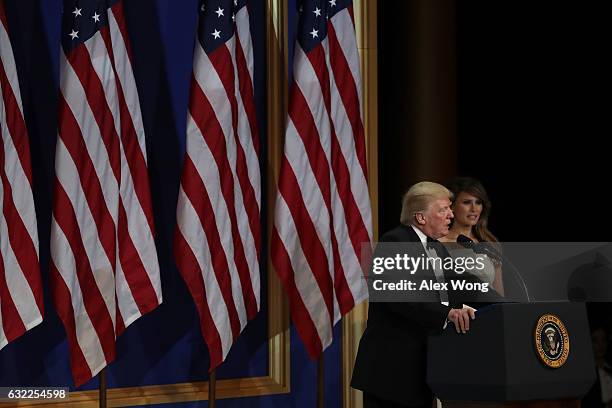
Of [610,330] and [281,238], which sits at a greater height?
[281,238]

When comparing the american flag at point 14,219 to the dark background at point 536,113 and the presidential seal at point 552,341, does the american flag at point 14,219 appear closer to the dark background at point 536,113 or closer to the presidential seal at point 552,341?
the presidential seal at point 552,341

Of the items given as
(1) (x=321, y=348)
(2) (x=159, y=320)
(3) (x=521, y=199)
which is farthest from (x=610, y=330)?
(2) (x=159, y=320)

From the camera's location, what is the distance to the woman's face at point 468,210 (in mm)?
4996

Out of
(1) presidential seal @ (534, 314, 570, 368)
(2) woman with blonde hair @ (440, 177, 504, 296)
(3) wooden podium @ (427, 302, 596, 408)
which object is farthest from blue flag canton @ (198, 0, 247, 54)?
(1) presidential seal @ (534, 314, 570, 368)

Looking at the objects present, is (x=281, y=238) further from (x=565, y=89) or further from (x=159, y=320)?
(x=565, y=89)

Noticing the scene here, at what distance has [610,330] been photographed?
22.5ft

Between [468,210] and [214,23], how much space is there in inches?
61.7

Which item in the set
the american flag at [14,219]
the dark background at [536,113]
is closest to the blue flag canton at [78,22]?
the american flag at [14,219]

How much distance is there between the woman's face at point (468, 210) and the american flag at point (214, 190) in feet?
3.69

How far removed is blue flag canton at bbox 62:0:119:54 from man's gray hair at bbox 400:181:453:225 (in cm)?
165

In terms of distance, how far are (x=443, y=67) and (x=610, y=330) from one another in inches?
83.5

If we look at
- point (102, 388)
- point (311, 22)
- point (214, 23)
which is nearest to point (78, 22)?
point (214, 23)

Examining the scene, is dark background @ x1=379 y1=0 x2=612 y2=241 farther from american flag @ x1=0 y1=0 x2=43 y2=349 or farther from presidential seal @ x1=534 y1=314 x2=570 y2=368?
presidential seal @ x1=534 y1=314 x2=570 y2=368

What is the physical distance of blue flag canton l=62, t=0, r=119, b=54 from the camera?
4695 millimetres
